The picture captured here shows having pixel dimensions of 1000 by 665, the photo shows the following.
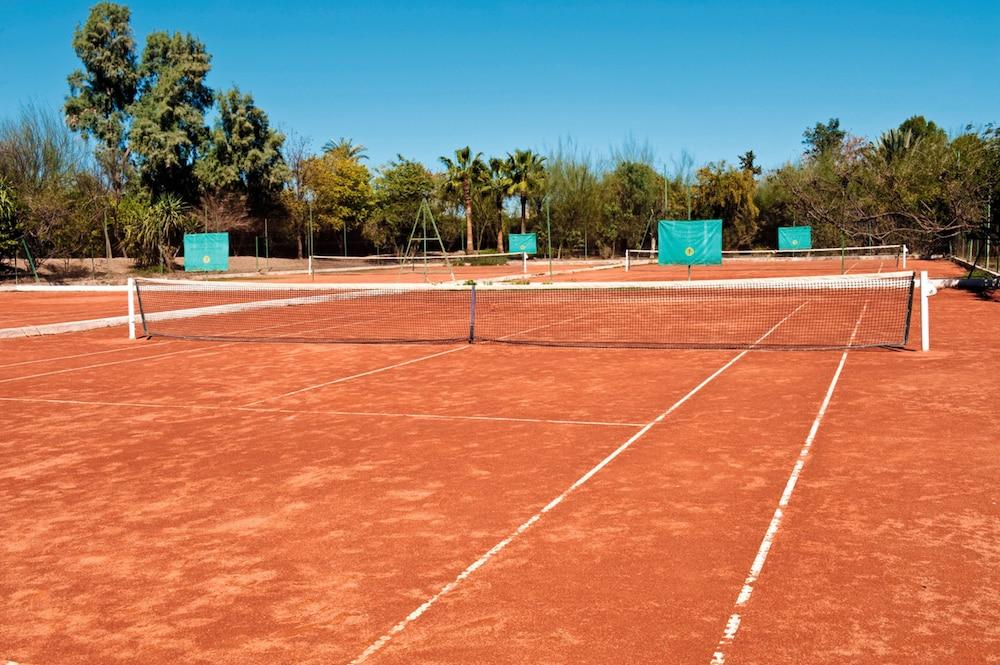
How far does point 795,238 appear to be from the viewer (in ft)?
176

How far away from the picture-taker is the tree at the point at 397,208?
65375 mm

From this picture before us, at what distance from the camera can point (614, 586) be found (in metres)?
4.71

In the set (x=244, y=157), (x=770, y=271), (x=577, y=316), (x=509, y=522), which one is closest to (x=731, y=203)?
(x=770, y=271)

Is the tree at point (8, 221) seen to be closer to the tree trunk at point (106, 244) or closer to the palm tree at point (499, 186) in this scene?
the tree trunk at point (106, 244)

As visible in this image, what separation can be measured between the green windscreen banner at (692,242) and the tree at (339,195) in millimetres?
33656

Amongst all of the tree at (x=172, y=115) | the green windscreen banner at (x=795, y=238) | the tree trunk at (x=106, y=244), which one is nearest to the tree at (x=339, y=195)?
the tree at (x=172, y=115)

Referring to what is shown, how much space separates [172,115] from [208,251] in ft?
50.8

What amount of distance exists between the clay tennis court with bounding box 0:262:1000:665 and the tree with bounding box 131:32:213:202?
1867 inches

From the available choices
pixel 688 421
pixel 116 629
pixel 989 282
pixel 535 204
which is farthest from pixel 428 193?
pixel 116 629

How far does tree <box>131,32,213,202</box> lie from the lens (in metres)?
54.6

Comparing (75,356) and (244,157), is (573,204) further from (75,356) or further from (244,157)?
(75,356)

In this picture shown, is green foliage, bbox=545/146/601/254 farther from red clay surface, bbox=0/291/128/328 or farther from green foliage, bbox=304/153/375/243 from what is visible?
red clay surface, bbox=0/291/128/328

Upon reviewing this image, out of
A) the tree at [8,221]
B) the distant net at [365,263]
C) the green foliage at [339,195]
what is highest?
the green foliage at [339,195]

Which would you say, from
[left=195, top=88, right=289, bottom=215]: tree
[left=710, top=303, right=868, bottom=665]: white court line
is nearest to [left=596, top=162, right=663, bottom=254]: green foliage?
[left=195, top=88, right=289, bottom=215]: tree
